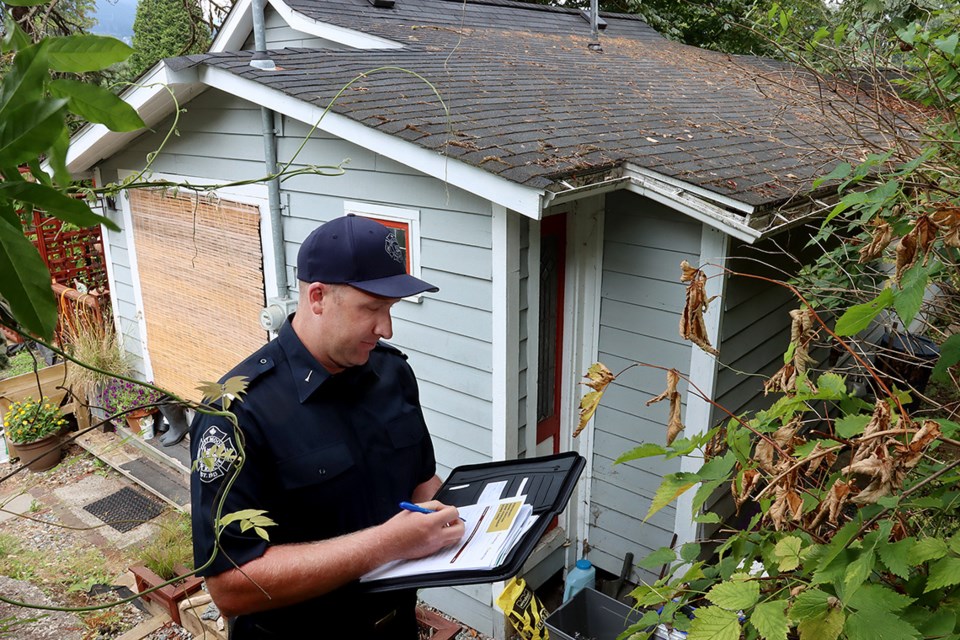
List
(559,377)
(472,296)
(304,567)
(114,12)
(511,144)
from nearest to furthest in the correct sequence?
(304,567), (511,144), (472,296), (559,377), (114,12)

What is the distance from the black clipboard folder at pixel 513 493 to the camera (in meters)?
1.72

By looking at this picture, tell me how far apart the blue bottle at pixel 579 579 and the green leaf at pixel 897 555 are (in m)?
3.26

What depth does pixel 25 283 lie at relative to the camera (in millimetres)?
580

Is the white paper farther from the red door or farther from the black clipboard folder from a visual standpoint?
the red door

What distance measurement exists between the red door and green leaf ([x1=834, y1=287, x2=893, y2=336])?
268 cm

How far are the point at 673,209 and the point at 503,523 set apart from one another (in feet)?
8.07

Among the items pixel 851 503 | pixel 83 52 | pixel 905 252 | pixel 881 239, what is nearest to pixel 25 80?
pixel 83 52

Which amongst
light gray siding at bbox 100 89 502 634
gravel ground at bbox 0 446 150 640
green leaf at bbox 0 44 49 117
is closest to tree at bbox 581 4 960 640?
green leaf at bbox 0 44 49 117

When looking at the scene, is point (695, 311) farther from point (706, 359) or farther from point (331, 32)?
point (331, 32)

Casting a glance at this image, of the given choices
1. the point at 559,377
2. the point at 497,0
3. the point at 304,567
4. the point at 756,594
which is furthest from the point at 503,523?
the point at 497,0

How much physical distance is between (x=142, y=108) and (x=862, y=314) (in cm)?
513

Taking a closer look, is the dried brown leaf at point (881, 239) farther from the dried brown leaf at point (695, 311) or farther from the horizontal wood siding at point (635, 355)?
the horizontal wood siding at point (635, 355)

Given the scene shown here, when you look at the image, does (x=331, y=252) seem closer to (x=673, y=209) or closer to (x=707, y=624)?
(x=707, y=624)

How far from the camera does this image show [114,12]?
7566mm
